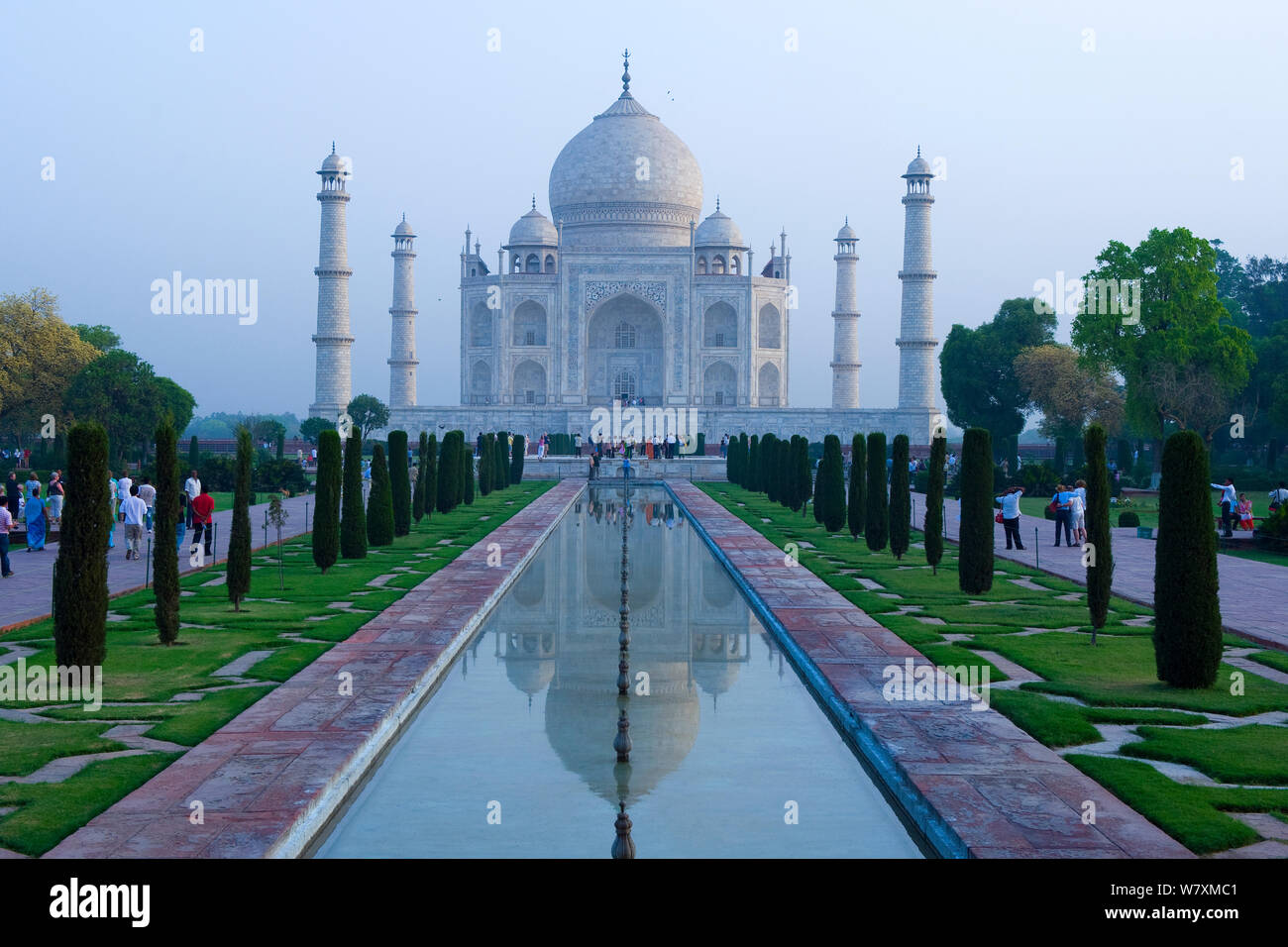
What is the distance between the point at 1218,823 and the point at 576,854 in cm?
237

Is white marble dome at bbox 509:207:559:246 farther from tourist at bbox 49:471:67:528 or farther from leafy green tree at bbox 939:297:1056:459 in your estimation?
tourist at bbox 49:471:67:528

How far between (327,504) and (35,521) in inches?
154

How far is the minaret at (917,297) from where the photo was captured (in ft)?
144

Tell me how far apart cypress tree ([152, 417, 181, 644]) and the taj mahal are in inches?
1420

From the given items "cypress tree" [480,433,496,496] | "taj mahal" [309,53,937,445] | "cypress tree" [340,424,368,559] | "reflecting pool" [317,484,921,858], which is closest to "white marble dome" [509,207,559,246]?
"taj mahal" [309,53,937,445]

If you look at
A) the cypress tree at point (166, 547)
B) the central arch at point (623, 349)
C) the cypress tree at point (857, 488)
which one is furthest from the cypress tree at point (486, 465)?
the central arch at point (623, 349)

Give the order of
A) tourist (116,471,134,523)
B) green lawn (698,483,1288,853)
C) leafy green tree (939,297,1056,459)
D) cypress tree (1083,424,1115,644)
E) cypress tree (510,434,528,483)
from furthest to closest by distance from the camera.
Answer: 1. leafy green tree (939,297,1056,459)
2. cypress tree (510,434,528,483)
3. tourist (116,471,134,523)
4. cypress tree (1083,424,1115,644)
5. green lawn (698,483,1288,853)

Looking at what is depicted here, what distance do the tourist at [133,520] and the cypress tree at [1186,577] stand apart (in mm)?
10472

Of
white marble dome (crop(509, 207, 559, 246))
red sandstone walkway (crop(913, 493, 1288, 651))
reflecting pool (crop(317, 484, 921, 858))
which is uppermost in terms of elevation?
white marble dome (crop(509, 207, 559, 246))

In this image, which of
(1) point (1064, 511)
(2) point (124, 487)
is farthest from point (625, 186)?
(2) point (124, 487)

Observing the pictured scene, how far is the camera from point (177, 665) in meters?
8.24

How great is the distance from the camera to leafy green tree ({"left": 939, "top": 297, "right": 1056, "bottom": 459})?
4088cm

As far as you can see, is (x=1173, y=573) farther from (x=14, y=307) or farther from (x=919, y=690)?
(x=14, y=307)

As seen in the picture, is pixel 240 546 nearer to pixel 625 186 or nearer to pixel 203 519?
pixel 203 519
